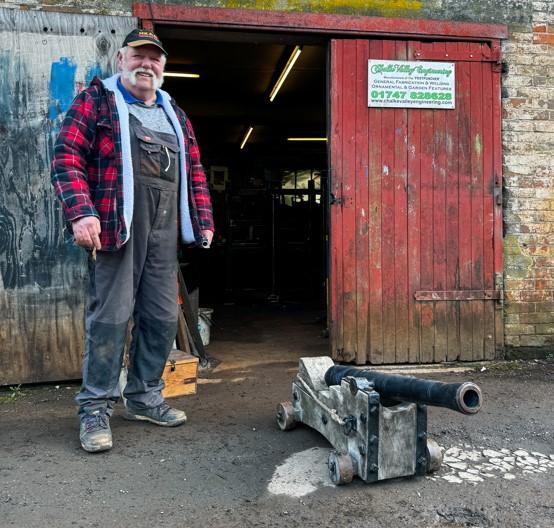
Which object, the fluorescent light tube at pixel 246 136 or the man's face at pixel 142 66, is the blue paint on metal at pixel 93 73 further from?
the fluorescent light tube at pixel 246 136

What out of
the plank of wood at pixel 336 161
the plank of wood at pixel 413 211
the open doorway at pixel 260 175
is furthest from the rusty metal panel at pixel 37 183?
the open doorway at pixel 260 175

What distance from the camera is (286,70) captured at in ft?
28.6

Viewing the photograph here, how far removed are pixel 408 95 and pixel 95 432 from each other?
3.64 m

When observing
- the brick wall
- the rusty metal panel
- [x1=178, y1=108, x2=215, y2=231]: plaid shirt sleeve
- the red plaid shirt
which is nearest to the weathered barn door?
the brick wall

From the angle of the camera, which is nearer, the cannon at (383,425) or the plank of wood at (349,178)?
the cannon at (383,425)

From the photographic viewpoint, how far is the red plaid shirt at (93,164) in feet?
10.5

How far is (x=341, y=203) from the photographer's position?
5020mm

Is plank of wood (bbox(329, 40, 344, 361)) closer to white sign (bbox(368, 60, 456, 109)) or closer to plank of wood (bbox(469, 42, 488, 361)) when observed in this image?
white sign (bbox(368, 60, 456, 109))

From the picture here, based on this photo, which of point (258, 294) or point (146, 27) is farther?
point (258, 294)

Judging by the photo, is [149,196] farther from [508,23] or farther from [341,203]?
[508,23]

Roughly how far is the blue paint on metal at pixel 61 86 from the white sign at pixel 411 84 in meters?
2.38

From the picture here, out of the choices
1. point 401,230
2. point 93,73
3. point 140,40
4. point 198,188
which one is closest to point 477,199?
point 401,230

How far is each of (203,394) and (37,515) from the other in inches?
76.2

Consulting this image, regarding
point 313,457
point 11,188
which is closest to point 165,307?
point 313,457
